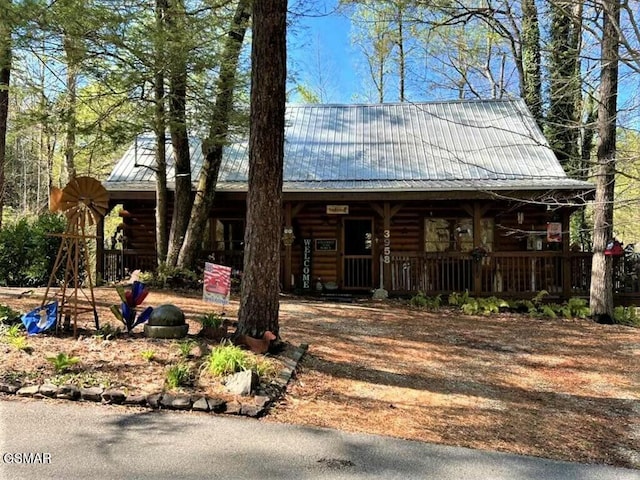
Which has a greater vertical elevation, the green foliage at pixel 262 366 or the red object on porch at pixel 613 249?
the red object on porch at pixel 613 249

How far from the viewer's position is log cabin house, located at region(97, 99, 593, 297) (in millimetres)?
12844

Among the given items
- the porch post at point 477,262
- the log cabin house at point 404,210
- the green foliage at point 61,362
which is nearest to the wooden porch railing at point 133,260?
the log cabin house at point 404,210

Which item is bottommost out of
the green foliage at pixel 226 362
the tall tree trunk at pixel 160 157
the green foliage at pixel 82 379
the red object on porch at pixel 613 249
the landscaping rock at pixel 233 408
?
the landscaping rock at pixel 233 408

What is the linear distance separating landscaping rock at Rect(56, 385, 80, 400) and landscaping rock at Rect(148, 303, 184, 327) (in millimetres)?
1693

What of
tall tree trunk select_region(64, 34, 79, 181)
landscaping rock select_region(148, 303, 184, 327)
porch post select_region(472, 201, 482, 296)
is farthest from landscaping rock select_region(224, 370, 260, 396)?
porch post select_region(472, 201, 482, 296)

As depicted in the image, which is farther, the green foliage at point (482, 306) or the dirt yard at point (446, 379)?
the green foliage at point (482, 306)

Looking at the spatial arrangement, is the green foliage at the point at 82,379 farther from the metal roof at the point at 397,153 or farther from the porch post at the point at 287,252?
the porch post at the point at 287,252

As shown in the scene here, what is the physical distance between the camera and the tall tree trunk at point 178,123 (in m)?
9.39

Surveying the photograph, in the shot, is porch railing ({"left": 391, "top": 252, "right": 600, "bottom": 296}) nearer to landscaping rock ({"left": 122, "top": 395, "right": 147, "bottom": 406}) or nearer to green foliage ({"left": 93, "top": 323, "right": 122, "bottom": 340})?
green foliage ({"left": 93, "top": 323, "right": 122, "bottom": 340})

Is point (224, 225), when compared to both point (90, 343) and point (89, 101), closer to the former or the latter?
point (89, 101)

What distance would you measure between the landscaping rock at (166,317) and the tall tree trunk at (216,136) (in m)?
5.33

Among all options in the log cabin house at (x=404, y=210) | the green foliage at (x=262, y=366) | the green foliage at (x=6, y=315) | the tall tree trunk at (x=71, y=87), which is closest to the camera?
the green foliage at (x=262, y=366)

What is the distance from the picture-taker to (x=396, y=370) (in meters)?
6.44

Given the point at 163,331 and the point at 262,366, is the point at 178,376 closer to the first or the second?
the point at 262,366
